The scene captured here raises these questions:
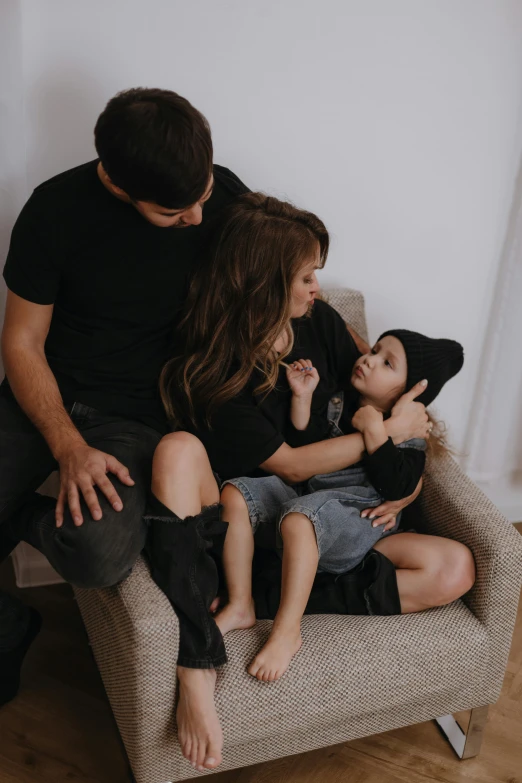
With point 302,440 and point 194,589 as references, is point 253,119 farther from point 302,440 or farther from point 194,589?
point 194,589

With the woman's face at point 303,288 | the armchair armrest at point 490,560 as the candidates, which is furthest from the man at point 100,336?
the armchair armrest at point 490,560

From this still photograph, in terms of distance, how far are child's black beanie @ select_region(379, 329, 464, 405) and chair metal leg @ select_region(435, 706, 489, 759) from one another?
2.19 feet

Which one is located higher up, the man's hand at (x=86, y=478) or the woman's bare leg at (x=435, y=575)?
the man's hand at (x=86, y=478)

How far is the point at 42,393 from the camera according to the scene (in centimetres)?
159

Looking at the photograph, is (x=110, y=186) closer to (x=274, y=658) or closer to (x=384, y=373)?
(x=384, y=373)

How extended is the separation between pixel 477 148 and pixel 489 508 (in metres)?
0.98

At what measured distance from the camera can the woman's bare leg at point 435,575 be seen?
1563mm

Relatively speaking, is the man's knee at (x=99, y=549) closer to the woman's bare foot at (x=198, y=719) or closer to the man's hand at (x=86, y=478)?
the man's hand at (x=86, y=478)

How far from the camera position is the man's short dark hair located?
1315 millimetres

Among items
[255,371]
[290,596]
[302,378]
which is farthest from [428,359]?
[290,596]

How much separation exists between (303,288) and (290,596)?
607mm

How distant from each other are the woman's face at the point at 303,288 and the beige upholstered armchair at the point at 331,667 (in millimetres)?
506

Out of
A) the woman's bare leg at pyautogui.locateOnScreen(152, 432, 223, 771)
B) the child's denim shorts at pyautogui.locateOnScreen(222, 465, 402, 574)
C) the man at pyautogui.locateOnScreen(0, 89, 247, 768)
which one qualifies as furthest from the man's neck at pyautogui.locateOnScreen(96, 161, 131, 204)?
the child's denim shorts at pyautogui.locateOnScreen(222, 465, 402, 574)

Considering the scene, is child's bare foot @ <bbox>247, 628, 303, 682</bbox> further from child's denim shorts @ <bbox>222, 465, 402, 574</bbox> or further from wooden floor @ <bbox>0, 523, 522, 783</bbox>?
wooden floor @ <bbox>0, 523, 522, 783</bbox>
